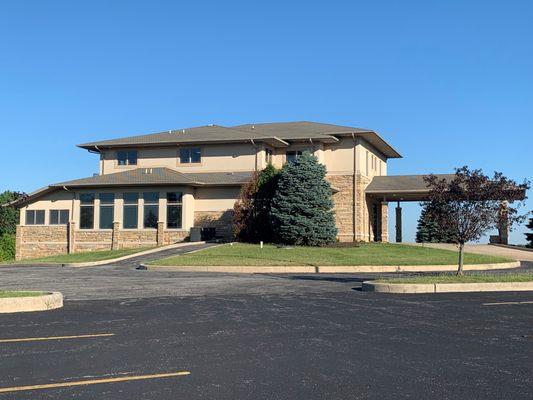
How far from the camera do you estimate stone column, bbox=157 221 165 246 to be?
1647 inches

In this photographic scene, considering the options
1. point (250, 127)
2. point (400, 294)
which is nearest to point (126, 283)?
point (400, 294)

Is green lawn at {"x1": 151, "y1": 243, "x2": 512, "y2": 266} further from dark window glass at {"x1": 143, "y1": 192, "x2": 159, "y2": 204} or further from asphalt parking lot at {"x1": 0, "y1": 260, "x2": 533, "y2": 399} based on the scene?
asphalt parking lot at {"x1": 0, "y1": 260, "x2": 533, "y2": 399}

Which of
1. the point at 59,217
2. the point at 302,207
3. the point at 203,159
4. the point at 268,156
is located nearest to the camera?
the point at 302,207

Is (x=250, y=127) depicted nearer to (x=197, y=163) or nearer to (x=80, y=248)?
(x=197, y=163)

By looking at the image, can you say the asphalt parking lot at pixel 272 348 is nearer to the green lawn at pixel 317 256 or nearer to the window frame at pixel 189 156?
the green lawn at pixel 317 256

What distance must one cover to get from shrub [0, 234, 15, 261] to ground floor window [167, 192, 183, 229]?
14.7m

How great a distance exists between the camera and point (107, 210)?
1697 inches

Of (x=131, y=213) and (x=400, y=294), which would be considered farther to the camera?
(x=131, y=213)

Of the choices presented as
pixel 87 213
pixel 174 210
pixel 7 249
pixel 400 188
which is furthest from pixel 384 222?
pixel 7 249

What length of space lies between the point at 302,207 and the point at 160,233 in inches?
406

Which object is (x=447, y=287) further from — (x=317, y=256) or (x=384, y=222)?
(x=384, y=222)

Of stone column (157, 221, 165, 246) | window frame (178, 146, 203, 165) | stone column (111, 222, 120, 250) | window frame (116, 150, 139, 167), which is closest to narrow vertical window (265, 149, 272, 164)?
window frame (178, 146, 203, 165)

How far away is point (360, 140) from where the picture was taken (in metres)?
43.8

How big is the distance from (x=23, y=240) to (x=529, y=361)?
41908 mm
